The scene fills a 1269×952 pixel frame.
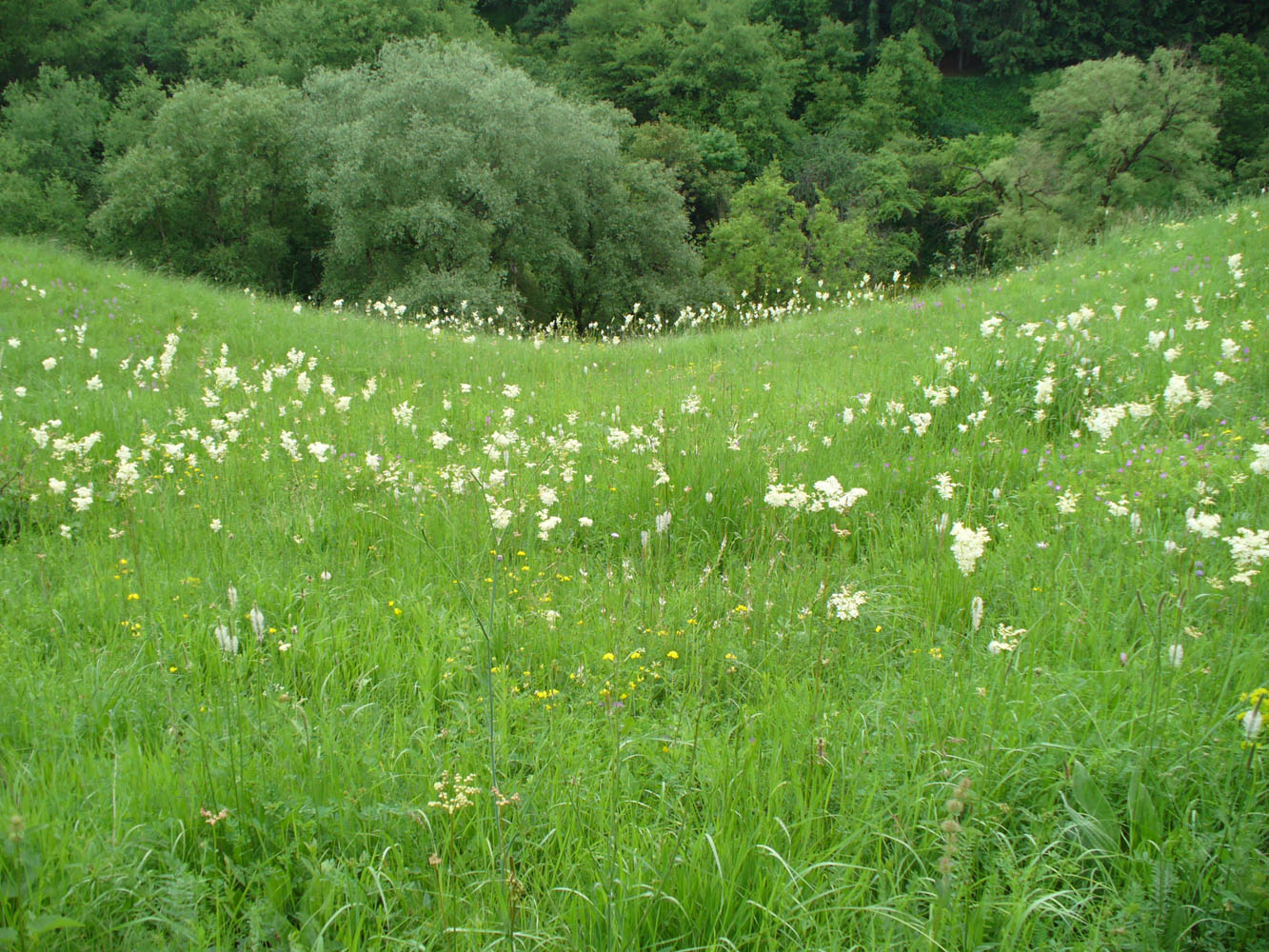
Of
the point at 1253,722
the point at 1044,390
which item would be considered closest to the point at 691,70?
the point at 1044,390

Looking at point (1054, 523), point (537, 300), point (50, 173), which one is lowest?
point (537, 300)

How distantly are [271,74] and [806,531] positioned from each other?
4245cm

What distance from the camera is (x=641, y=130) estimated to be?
124 feet

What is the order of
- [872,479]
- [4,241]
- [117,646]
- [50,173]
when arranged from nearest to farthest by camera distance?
[117,646] < [872,479] < [4,241] < [50,173]

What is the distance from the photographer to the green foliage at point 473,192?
24094 mm

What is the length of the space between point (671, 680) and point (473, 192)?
1009 inches

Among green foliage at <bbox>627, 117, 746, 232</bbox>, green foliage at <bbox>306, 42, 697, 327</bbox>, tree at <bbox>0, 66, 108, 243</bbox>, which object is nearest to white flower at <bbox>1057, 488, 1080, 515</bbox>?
green foliage at <bbox>306, 42, 697, 327</bbox>

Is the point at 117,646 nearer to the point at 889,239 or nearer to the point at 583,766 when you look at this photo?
the point at 583,766

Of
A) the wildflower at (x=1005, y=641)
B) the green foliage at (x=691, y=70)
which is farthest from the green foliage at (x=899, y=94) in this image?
the wildflower at (x=1005, y=641)

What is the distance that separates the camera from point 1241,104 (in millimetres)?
38188

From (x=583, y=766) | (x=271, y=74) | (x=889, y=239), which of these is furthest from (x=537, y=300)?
(x=583, y=766)

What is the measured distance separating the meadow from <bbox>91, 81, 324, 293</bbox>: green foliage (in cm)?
2923

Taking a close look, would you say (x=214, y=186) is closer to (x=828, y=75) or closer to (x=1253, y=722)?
(x=1253, y=722)

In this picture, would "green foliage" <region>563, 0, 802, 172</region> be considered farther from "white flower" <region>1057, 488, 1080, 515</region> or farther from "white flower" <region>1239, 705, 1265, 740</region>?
"white flower" <region>1239, 705, 1265, 740</region>
